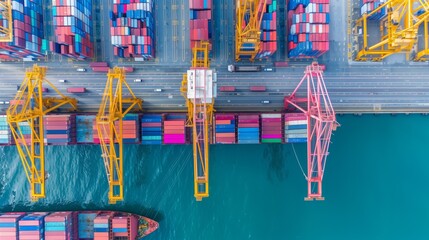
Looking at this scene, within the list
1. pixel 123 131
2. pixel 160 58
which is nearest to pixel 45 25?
pixel 160 58

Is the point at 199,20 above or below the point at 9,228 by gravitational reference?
above

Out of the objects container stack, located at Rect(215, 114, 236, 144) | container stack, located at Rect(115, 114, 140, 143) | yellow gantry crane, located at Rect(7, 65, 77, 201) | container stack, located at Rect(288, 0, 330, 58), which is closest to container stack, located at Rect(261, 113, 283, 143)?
container stack, located at Rect(215, 114, 236, 144)

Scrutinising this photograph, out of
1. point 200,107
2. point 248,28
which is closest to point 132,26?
point 200,107

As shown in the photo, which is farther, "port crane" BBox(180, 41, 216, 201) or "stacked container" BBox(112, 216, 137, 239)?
"stacked container" BBox(112, 216, 137, 239)

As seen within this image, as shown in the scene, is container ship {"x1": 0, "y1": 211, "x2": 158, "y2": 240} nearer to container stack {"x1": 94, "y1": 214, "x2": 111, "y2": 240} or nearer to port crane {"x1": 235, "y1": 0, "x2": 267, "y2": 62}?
container stack {"x1": 94, "y1": 214, "x2": 111, "y2": 240}

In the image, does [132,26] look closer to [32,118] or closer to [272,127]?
[32,118]

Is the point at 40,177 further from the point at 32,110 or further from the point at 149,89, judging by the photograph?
the point at 149,89
